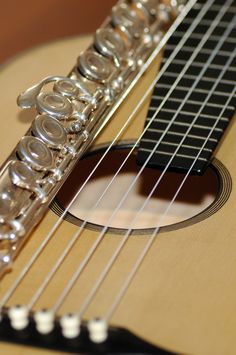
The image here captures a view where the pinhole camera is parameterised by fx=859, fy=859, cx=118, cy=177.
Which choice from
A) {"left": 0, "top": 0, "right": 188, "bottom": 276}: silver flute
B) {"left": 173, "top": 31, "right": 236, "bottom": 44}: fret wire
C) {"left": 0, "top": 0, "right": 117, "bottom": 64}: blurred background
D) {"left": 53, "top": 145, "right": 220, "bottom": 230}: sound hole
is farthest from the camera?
{"left": 0, "top": 0, "right": 117, "bottom": 64}: blurred background

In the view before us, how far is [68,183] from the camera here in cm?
96

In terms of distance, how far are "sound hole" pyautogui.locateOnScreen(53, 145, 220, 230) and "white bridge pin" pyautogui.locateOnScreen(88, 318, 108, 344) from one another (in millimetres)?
298

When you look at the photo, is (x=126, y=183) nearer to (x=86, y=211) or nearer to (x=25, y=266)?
(x=86, y=211)

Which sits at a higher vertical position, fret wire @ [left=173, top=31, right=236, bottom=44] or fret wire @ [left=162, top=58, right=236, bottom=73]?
fret wire @ [left=173, top=31, right=236, bottom=44]

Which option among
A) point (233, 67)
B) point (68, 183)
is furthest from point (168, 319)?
point (233, 67)

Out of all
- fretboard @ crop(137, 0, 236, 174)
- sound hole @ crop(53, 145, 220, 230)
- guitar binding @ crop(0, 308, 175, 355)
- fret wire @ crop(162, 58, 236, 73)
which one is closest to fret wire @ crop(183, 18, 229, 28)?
fretboard @ crop(137, 0, 236, 174)

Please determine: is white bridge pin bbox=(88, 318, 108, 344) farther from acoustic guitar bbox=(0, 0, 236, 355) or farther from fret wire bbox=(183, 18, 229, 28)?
fret wire bbox=(183, 18, 229, 28)

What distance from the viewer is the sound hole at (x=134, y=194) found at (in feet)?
3.19

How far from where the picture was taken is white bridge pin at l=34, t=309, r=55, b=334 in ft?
2.20

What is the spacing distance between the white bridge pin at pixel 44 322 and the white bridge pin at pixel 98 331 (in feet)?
0.11

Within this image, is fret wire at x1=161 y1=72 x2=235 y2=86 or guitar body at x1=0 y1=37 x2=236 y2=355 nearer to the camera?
guitar body at x1=0 y1=37 x2=236 y2=355

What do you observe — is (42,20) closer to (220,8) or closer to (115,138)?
(220,8)

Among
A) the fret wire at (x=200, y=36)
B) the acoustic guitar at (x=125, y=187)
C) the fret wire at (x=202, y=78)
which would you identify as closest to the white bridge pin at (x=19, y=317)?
the acoustic guitar at (x=125, y=187)

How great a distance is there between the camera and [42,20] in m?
1.53
